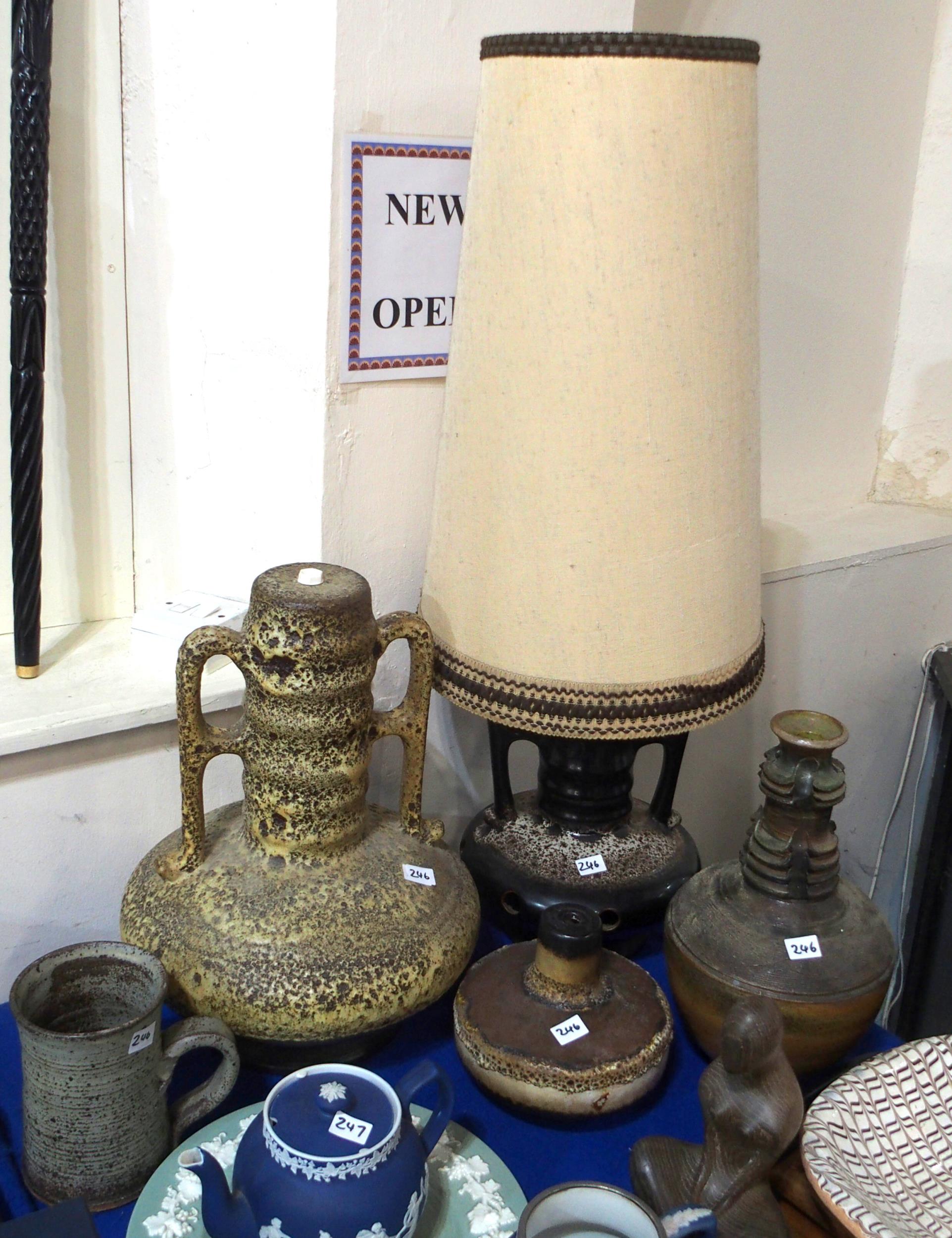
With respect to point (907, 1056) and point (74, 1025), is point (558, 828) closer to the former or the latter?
point (907, 1056)

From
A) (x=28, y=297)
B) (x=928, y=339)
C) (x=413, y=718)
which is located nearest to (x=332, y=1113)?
(x=413, y=718)

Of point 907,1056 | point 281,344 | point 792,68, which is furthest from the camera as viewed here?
point 792,68

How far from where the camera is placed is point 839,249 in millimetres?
1729

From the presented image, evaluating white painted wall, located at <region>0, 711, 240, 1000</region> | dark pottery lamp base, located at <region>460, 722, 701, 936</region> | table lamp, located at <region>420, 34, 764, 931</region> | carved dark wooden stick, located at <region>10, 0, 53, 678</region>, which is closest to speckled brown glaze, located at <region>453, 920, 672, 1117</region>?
dark pottery lamp base, located at <region>460, 722, 701, 936</region>

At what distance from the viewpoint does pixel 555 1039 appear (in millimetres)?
919

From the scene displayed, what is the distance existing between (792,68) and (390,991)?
1.34m

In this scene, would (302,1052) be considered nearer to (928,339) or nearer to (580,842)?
(580,842)

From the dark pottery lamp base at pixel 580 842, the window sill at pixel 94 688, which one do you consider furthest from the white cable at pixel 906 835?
the window sill at pixel 94 688

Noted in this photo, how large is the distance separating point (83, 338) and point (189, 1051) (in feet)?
2.27

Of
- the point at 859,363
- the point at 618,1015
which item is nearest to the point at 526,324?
the point at 618,1015

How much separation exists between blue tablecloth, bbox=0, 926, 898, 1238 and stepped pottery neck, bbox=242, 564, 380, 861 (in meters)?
0.20

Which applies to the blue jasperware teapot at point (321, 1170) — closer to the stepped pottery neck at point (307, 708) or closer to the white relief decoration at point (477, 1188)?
the white relief decoration at point (477, 1188)

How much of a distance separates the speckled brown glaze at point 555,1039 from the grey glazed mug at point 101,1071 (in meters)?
0.20

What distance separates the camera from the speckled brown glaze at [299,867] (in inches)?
34.5
